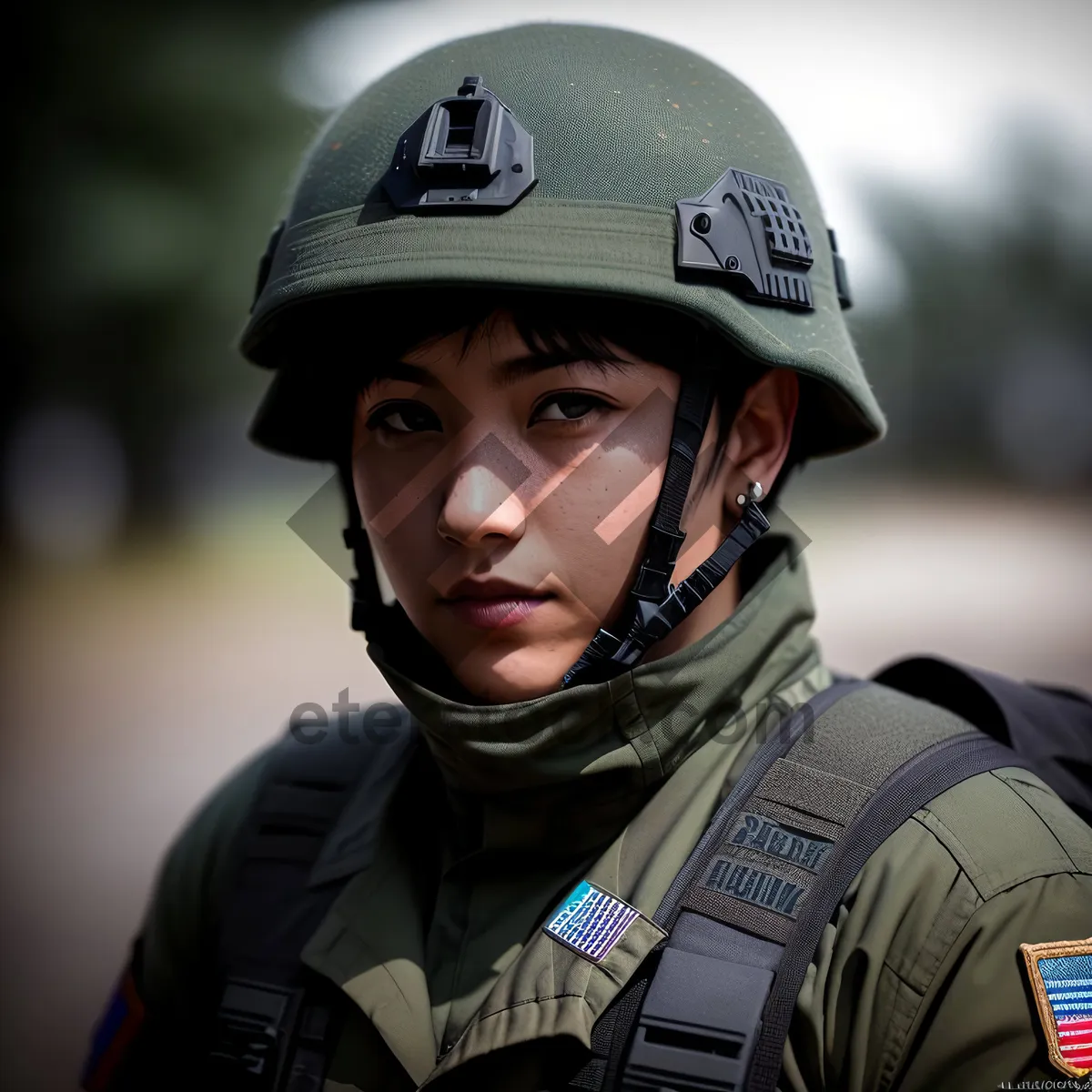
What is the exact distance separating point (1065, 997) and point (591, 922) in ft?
2.00

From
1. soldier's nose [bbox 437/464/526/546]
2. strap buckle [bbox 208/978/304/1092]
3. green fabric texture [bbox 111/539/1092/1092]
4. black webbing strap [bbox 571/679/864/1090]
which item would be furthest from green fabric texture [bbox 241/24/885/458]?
strap buckle [bbox 208/978/304/1092]

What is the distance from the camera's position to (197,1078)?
2.01m

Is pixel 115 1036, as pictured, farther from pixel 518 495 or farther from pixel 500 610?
pixel 518 495

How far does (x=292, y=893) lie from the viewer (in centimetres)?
194

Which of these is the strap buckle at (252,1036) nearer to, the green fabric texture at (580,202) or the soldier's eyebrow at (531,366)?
the soldier's eyebrow at (531,366)

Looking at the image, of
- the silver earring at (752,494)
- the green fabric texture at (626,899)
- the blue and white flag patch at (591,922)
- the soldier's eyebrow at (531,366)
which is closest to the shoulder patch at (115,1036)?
the green fabric texture at (626,899)

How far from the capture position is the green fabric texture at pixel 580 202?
5.62ft

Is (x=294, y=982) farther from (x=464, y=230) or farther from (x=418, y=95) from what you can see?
(x=418, y=95)

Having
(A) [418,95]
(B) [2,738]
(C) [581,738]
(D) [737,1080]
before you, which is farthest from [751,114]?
(B) [2,738]

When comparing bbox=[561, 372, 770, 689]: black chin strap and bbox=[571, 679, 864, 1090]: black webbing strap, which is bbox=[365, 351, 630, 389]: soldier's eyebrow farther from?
bbox=[571, 679, 864, 1090]: black webbing strap

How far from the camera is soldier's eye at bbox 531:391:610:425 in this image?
167cm

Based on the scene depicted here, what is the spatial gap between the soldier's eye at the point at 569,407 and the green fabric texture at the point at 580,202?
0.52ft

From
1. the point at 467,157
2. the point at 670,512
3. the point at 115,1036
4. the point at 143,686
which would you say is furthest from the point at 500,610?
the point at 143,686

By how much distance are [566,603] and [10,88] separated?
1396 centimetres
